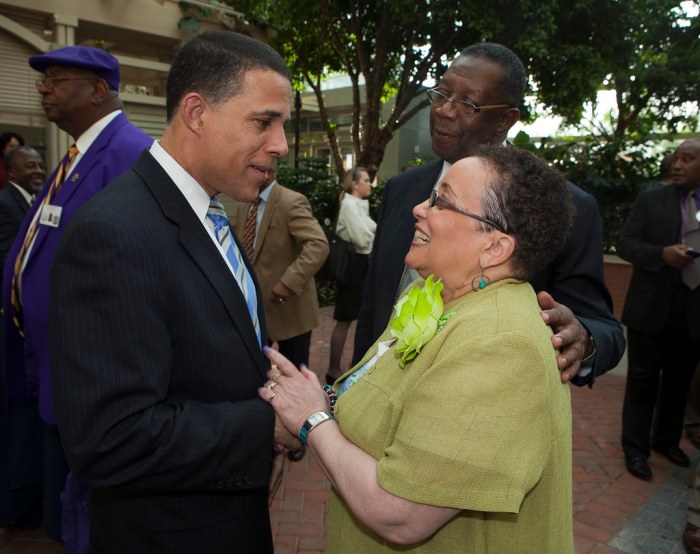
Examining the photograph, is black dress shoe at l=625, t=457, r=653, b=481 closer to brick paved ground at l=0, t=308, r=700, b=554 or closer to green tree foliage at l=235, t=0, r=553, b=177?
brick paved ground at l=0, t=308, r=700, b=554

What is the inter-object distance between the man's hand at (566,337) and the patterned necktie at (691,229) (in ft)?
10.7

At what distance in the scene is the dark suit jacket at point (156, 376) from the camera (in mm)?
1371

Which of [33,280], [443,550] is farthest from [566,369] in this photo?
[33,280]

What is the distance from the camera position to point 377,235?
121 inches

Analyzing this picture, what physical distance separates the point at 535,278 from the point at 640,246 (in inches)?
117

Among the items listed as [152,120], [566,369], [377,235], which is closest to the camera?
[566,369]

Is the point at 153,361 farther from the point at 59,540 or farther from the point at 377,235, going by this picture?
the point at 59,540

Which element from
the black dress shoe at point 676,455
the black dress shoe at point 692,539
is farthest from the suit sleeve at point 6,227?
the black dress shoe at point 676,455

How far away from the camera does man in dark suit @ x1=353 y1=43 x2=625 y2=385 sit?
1.96 meters

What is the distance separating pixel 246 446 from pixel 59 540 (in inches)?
101

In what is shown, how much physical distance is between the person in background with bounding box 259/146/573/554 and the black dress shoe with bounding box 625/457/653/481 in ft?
11.8

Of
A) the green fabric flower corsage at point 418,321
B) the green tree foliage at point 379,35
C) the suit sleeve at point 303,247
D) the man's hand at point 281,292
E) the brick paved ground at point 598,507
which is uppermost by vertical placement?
the green tree foliage at point 379,35

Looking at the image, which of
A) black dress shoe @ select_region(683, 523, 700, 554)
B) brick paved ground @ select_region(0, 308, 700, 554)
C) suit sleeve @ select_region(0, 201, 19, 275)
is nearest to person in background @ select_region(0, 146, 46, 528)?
brick paved ground @ select_region(0, 308, 700, 554)

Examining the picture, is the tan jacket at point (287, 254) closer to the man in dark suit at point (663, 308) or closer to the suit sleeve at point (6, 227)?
the suit sleeve at point (6, 227)
